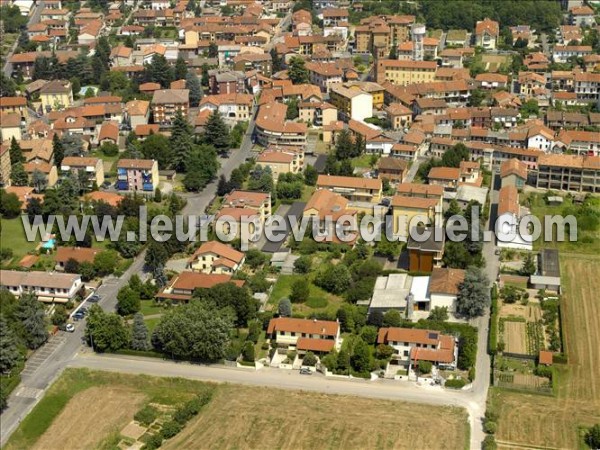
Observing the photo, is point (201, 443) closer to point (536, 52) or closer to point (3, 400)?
point (3, 400)

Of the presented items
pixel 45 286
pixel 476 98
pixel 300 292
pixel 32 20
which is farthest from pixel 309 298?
pixel 32 20

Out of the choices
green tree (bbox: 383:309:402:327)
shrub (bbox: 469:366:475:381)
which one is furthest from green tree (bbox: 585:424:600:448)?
green tree (bbox: 383:309:402:327)

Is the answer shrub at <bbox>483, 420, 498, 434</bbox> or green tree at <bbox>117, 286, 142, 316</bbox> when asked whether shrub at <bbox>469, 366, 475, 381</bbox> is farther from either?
green tree at <bbox>117, 286, 142, 316</bbox>

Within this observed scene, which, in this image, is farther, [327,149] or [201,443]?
[327,149]

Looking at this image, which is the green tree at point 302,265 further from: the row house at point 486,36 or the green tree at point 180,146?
Answer: the row house at point 486,36

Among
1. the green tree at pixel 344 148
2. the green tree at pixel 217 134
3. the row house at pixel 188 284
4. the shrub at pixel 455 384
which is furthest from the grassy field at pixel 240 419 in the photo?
the green tree at pixel 217 134

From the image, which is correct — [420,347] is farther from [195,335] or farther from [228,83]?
[228,83]

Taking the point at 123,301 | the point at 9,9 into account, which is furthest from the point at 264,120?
the point at 9,9
